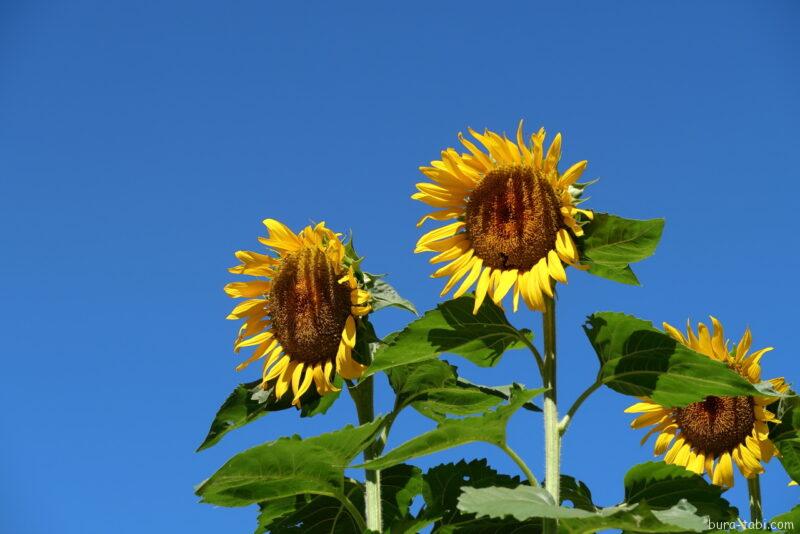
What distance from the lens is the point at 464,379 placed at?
4.39 meters

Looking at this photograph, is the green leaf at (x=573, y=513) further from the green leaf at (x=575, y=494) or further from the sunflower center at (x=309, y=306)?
the sunflower center at (x=309, y=306)

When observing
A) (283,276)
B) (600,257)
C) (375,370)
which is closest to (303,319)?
(283,276)

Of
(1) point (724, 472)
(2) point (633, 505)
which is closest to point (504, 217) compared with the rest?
(2) point (633, 505)

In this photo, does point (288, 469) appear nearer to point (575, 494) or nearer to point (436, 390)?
point (436, 390)

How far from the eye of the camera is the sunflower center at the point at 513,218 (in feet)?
13.2

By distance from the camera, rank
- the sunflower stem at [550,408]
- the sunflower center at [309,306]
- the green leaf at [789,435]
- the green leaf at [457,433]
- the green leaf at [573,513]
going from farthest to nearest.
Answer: the green leaf at [789,435] → the sunflower center at [309,306] → the sunflower stem at [550,408] → the green leaf at [457,433] → the green leaf at [573,513]

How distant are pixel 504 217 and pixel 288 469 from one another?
1.42 m

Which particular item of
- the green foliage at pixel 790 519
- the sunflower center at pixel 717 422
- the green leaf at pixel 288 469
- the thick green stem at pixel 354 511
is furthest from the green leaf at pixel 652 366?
the sunflower center at pixel 717 422

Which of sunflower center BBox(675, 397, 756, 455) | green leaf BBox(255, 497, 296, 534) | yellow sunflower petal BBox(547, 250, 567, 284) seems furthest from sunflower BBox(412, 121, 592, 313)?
sunflower center BBox(675, 397, 756, 455)

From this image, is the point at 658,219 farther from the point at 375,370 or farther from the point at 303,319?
the point at 303,319

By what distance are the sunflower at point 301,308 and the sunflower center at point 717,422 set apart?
2.00m

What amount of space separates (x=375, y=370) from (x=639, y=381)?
3.55ft

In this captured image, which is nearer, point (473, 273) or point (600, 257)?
point (600, 257)

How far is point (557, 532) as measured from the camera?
341 centimetres
